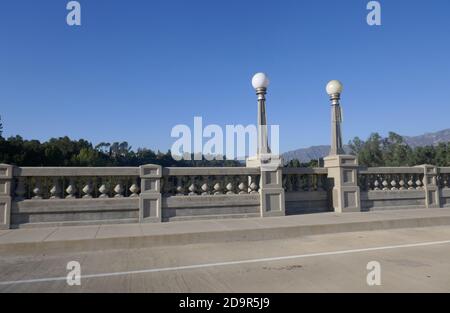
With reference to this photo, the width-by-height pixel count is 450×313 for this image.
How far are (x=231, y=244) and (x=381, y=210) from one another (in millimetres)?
6710

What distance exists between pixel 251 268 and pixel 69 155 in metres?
88.2

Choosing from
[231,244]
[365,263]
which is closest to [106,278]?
[231,244]

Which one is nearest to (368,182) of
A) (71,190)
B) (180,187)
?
(180,187)

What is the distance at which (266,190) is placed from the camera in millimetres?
11320

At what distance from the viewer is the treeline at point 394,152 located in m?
58.2

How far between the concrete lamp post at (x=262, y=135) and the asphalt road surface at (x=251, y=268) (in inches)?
124

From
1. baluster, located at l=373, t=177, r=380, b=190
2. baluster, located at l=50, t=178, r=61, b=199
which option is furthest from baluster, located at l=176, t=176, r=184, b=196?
baluster, located at l=373, t=177, r=380, b=190

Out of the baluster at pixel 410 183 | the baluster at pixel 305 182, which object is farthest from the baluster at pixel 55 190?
the baluster at pixel 410 183

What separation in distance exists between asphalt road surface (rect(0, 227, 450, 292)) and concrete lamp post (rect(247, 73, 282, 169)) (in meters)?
3.15

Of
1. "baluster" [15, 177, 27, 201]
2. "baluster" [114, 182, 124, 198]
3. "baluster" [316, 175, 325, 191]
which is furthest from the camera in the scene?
"baluster" [316, 175, 325, 191]

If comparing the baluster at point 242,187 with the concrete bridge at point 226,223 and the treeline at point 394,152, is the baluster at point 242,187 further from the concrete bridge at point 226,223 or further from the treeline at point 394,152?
the treeline at point 394,152

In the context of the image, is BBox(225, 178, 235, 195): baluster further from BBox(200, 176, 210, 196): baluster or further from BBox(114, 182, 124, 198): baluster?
BBox(114, 182, 124, 198): baluster

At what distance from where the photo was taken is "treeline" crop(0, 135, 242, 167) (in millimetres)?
Result: 57000
